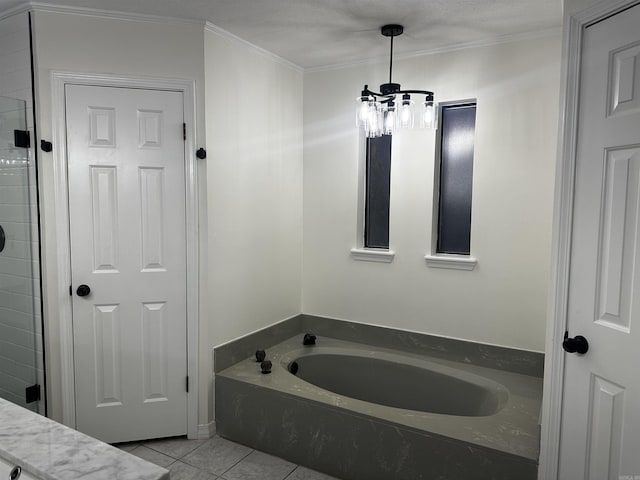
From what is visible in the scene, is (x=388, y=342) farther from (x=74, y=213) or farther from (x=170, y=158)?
(x=74, y=213)

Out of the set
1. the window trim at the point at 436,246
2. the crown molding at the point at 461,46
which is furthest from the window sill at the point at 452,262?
the crown molding at the point at 461,46

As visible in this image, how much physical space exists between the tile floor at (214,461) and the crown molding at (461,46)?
106 inches

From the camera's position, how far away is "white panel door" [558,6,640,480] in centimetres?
165

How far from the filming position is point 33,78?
256 centimetres

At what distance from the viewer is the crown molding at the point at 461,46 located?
9.12ft

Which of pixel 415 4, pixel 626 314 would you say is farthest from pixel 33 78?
pixel 626 314

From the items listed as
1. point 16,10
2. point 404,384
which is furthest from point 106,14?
point 404,384

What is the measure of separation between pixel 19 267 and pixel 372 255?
2.26 m

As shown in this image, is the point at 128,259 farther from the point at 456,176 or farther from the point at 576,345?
the point at 576,345

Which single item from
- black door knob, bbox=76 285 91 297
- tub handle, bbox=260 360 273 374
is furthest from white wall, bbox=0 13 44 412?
tub handle, bbox=260 360 273 374

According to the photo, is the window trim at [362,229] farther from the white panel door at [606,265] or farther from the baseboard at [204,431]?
the white panel door at [606,265]

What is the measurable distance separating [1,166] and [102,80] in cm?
75

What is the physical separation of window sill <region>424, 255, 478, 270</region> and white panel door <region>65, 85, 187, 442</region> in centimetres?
165

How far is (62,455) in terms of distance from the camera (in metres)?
0.98
